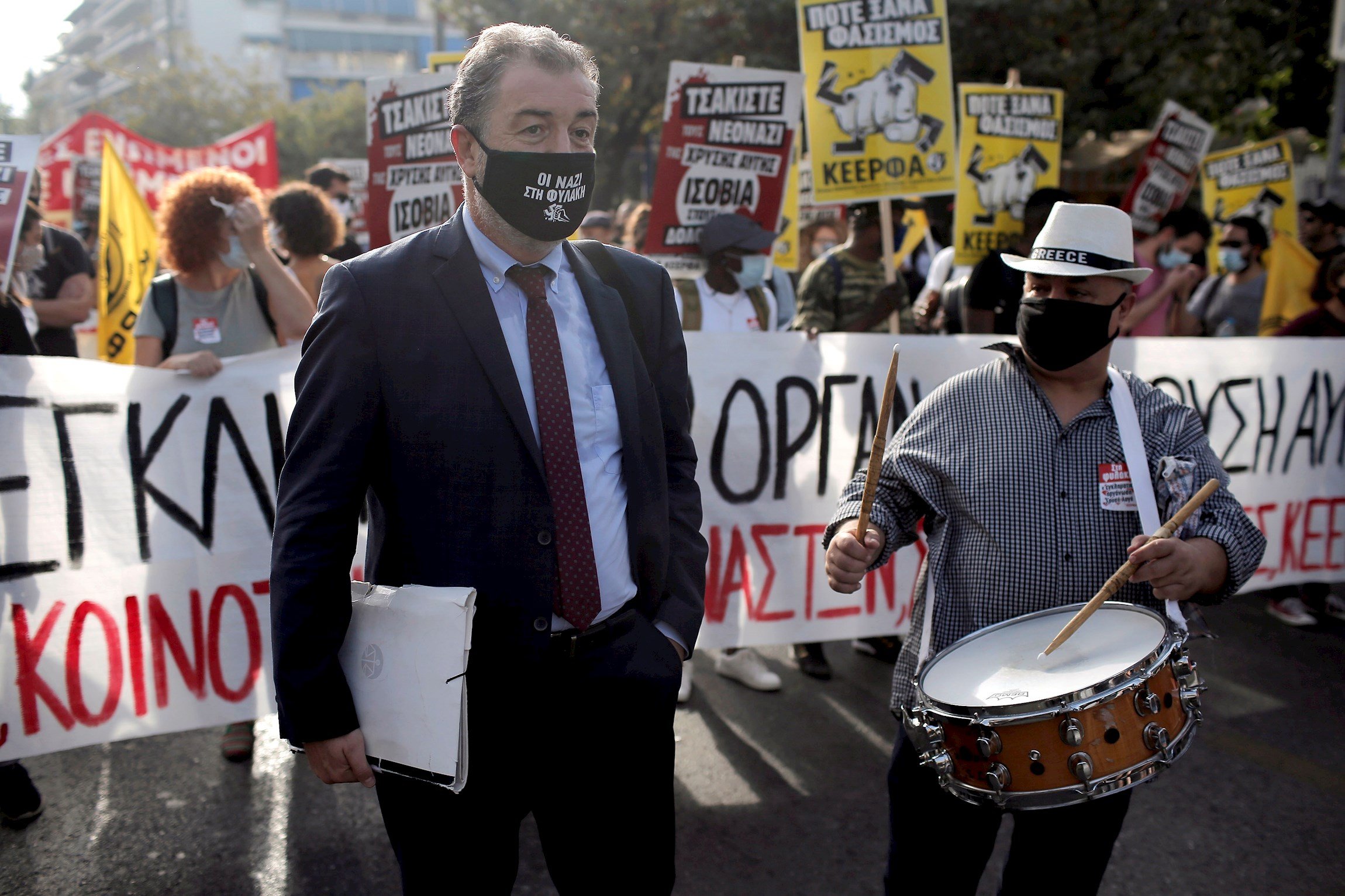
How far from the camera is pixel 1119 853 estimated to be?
10.2ft

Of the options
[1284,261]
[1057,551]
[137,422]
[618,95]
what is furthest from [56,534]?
[618,95]

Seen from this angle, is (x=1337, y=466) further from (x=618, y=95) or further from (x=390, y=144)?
(x=618, y=95)

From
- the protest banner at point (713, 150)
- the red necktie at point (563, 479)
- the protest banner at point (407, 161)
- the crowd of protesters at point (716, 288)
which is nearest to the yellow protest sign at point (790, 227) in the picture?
the crowd of protesters at point (716, 288)

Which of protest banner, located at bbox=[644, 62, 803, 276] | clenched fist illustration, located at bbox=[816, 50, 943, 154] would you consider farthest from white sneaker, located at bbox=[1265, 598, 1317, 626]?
protest banner, located at bbox=[644, 62, 803, 276]

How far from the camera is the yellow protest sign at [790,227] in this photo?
711 centimetres

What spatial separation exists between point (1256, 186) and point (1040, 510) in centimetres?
835

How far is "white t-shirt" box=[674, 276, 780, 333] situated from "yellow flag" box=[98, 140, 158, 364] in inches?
120

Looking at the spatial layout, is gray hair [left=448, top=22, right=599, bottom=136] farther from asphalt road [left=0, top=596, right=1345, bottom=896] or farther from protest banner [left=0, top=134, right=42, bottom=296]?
protest banner [left=0, top=134, right=42, bottom=296]

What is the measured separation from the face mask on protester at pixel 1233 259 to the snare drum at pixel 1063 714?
21.0ft

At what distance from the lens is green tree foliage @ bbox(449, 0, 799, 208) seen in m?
18.3

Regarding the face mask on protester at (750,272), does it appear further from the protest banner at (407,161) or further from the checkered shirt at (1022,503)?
the checkered shirt at (1022,503)

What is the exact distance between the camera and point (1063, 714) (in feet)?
5.95

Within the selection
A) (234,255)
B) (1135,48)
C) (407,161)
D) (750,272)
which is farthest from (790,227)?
(1135,48)

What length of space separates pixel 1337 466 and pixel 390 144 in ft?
16.5
